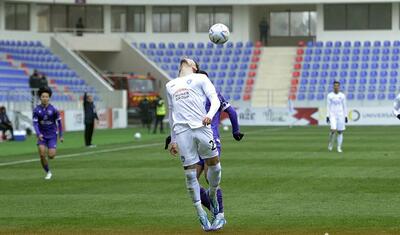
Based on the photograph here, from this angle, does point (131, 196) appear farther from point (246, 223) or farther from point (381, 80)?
point (381, 80)

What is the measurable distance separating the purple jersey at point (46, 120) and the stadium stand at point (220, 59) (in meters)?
42.6

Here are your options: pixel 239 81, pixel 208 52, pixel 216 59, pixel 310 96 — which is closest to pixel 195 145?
pixel 310 96

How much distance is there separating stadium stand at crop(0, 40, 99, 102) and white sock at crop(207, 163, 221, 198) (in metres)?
40.4

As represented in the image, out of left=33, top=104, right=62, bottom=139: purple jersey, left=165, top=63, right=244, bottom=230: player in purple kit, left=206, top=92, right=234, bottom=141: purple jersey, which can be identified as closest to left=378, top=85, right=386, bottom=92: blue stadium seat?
left=33, top=104, right=62, bottom=139: purple jersey

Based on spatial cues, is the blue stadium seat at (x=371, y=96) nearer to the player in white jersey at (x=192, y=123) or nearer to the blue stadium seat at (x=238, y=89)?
the blue stadium seat at (x=238, y=89)

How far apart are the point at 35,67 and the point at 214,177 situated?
49.3m

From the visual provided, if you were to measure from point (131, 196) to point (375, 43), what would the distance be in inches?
2003

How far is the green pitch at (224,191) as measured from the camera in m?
14.9

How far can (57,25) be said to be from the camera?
6956 cm

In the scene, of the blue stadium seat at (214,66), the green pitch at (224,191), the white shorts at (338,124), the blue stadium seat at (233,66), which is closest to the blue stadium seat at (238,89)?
the blue stadium seat at (233,66)

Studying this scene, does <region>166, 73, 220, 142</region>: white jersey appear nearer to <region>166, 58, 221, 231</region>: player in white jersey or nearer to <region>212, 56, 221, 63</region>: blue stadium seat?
<region>166, 58, 221, 231</region>: player in white jersey

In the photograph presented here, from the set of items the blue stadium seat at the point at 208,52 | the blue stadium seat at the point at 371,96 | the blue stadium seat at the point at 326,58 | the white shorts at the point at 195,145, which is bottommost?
the white shorts at the point at 195,145

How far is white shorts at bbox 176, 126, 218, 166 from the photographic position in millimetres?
13797

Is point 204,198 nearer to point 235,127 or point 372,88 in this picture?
point 235,127
